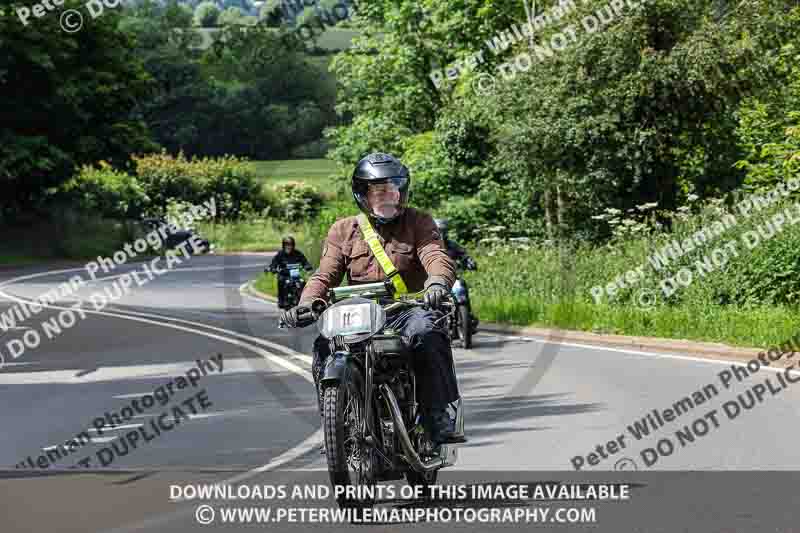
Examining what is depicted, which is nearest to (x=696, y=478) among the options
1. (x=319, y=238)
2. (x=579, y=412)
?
(x=579, y=412)

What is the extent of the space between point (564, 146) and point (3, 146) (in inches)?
1187

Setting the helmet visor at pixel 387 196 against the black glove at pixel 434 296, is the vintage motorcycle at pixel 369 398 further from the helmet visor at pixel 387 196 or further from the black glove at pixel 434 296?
the helmet visor at pixel 387 196

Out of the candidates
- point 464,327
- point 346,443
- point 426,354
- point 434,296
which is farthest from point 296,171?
point 346,443

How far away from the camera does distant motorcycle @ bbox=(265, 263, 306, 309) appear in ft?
87.6

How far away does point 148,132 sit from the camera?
6316 centimetres

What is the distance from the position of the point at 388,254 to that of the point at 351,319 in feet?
3.06

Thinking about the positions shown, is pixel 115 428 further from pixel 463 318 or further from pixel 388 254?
pixel 463 318

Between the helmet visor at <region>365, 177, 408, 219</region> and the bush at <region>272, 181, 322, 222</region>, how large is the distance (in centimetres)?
6768

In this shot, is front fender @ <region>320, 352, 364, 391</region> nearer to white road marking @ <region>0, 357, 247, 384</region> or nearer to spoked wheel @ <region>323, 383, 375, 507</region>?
spoked wheel @ <region>323, 383, 375, 507</region>

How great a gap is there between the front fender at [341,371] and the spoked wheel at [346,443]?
1.5 inches

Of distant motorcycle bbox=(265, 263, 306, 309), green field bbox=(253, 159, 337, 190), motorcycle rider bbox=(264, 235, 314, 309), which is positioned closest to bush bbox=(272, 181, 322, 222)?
green field bbox=(253, 159, 337, 190)

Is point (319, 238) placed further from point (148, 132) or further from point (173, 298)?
point (148, 132)

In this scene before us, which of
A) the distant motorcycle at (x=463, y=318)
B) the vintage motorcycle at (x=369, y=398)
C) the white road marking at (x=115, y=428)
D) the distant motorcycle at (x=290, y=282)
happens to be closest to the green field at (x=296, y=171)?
the distant motorcycle at (x=290, y=282)

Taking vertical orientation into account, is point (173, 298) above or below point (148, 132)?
below
